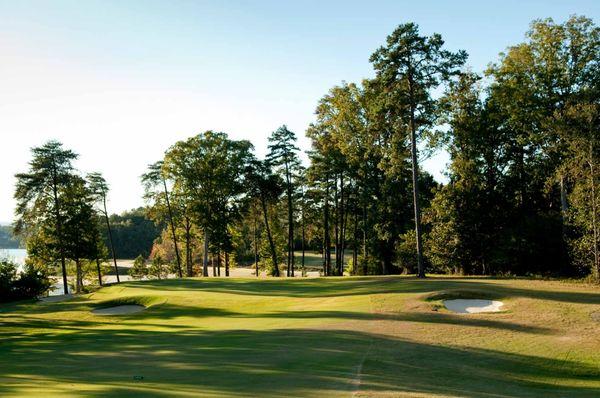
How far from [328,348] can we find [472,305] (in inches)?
391

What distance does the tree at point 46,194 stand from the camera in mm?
44875

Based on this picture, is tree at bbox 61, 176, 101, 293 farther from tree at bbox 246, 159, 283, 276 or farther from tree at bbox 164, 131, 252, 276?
tree at bbox 246, 159, 283, 276

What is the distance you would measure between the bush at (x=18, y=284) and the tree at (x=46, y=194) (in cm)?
290

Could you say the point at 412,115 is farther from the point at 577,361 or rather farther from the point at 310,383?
the point at 310,383

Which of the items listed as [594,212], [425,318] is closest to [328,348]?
[425,318]

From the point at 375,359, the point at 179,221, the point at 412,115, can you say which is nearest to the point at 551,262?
the point at 412,115

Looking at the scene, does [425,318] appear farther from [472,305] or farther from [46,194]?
[46,194]

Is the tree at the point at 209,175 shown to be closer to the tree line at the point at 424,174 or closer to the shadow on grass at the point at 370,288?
the tree line at the point at 424,174

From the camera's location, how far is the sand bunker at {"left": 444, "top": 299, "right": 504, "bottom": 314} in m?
18.9

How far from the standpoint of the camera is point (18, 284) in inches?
1580

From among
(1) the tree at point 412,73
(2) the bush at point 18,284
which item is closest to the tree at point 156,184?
(2) the bush at point 18,284

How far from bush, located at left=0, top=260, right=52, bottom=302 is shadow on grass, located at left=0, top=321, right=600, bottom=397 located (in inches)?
1101

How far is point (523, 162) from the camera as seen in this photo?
3962 cm

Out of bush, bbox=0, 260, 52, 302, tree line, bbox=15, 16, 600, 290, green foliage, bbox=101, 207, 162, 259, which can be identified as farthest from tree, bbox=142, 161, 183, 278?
green foliage, bbox=101, 207, 162, 259
